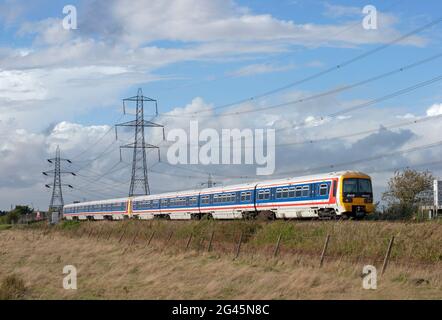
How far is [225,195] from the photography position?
4831 cm

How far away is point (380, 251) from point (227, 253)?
770 cm

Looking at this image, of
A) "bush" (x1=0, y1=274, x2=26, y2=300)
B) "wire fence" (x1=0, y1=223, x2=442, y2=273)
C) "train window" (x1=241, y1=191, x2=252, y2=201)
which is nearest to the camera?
"bush" (x1=0, y1=274, x2=26, y2=300)

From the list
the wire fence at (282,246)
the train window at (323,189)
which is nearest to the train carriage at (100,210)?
the wire fence at (282,246)

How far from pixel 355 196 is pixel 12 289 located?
795 inches

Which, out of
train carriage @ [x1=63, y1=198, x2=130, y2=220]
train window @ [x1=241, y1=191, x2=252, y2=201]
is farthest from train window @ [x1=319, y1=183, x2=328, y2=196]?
train carriage @ [x1=63, y1=198, x2=130, y2=220]

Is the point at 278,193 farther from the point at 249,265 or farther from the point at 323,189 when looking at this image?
the point at 249,265

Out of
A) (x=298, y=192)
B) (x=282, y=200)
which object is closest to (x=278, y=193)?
(x=282, y=200)

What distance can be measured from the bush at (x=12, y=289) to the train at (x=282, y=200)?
60.1ft

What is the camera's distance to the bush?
20.5 metres

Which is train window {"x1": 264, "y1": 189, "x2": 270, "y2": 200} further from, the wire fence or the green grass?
the wire fence

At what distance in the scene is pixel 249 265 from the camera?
85.4 ft

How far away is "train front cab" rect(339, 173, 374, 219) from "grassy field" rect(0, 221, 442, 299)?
3.85 metres

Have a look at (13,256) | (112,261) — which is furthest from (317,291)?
(13,256)

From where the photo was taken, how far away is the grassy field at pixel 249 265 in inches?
792
